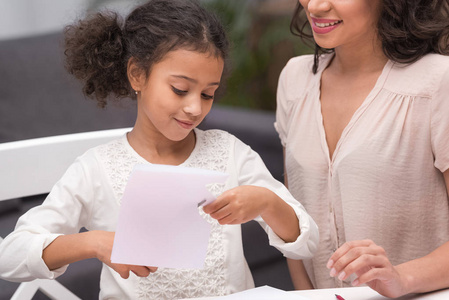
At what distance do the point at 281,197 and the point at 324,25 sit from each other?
0.40m

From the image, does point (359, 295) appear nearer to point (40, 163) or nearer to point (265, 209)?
point (265, 209)

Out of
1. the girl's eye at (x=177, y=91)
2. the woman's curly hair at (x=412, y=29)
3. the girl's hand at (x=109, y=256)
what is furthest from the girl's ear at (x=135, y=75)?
the woman's curly hair at (x=412, y=29)

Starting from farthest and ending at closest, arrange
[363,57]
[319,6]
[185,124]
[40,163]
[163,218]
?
[40,163] → [363,57] → [319,6] → [185,124] → [163,218]

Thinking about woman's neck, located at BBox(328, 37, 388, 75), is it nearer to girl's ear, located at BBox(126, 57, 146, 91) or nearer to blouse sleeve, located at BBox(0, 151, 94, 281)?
girl's ear, located at BBox(126, 57, 146, 91)

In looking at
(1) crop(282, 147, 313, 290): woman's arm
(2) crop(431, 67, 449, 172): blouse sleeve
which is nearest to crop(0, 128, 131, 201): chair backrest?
(1) crop(282, 147, 313, 290): woman's arm

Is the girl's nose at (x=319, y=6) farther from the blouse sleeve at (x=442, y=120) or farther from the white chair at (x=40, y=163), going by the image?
the white chair at (x=40, y=163)

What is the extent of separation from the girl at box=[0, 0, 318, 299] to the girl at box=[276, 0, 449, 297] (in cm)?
21

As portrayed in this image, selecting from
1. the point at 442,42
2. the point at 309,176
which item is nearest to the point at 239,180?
the point at 309,176

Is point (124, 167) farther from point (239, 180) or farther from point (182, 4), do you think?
point (182, 4)

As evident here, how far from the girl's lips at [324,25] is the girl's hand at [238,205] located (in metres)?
0.43

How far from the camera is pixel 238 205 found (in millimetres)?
1052

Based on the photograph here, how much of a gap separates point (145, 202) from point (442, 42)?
0.84 m

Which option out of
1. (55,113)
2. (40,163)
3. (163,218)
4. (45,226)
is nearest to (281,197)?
(163,218)

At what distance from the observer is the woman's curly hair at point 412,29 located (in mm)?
1364
